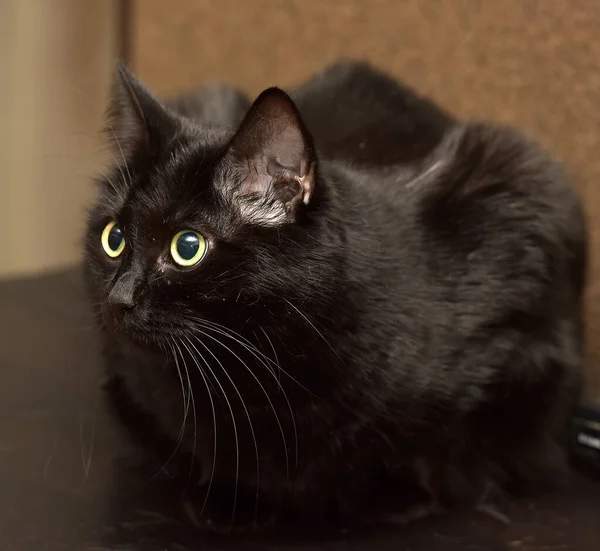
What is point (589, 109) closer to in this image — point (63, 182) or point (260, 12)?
point (260, 12)

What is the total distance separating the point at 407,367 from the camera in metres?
0.78

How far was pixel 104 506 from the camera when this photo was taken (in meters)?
0.82

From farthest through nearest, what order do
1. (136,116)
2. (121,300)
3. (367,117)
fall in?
(367,117)
(136,116)
(121,300)

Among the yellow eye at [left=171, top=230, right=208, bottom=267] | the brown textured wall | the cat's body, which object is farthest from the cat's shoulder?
the yellow eye at [left=171, top=230, right=208, bottom=267]

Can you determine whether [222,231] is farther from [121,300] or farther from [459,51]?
[459,51]

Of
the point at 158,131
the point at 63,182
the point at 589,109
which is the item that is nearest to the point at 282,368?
the point at 158,131

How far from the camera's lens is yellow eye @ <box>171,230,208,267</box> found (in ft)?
2.19

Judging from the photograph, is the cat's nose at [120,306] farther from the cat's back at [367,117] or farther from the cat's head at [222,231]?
the cat's back at [367,117]

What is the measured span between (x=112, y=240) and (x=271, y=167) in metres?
0.17

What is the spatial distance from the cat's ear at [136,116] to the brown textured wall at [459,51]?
594 millimetres

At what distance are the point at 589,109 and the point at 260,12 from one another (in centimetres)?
64

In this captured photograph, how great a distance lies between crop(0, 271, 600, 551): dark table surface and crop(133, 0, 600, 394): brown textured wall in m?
0.38

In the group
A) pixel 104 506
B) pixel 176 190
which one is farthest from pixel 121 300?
pixel 104 506

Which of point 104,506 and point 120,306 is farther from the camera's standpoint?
point 104,506
